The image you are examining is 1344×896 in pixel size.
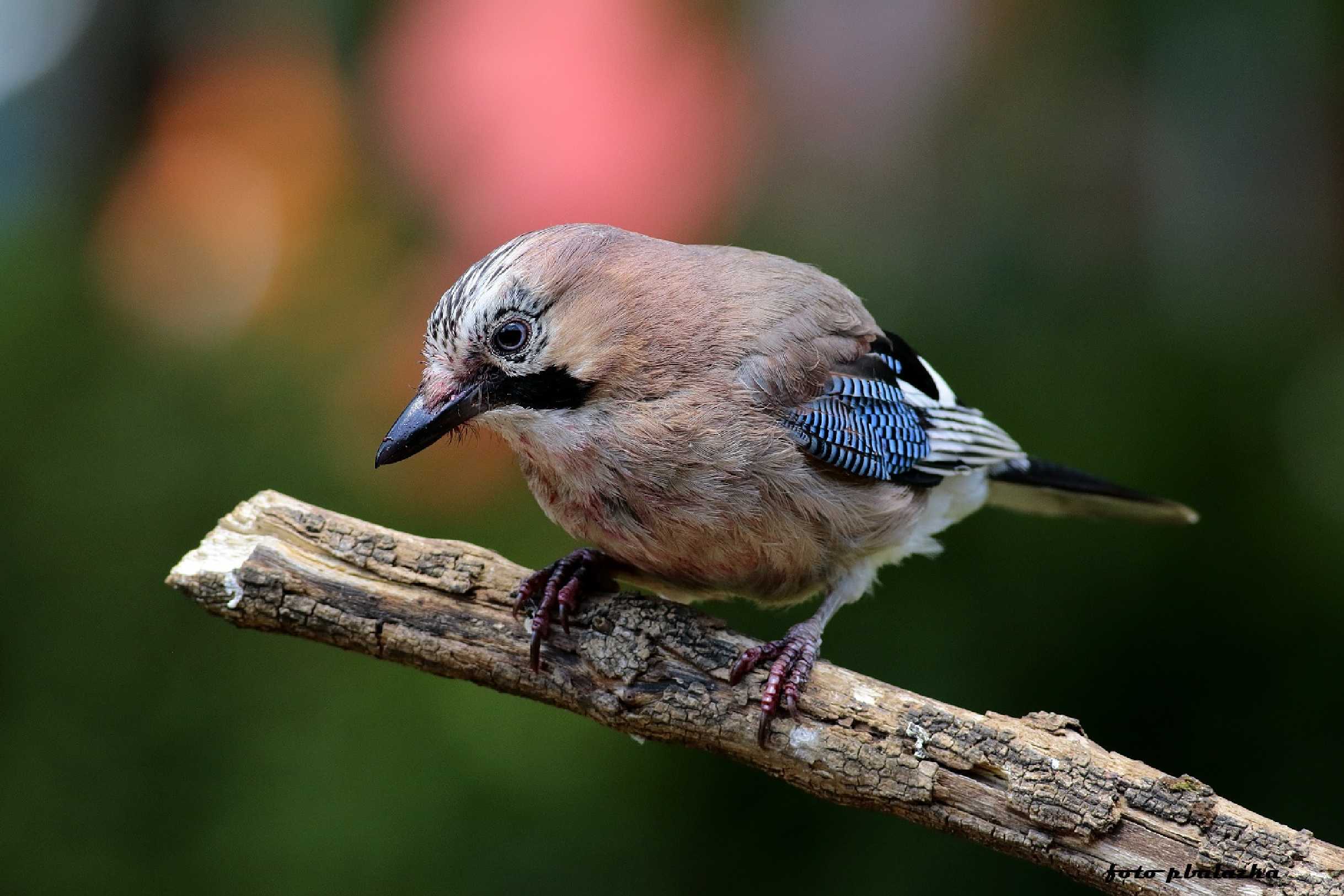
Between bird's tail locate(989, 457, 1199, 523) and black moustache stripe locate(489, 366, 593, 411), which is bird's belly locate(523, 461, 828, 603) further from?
bird's tail locate(989, 457, 1199, 523)

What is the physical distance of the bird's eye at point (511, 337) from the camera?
2.44 metres

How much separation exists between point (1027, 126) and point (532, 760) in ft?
11.3

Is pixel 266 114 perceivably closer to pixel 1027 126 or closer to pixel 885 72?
pixel 885 72

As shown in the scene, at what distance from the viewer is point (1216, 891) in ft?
6.66

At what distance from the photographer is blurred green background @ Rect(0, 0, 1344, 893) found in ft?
12.2

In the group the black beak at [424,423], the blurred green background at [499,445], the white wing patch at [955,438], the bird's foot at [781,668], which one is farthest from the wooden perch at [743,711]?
the blurred green background at [499,445]

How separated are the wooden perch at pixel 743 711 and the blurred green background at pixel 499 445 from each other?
123cm

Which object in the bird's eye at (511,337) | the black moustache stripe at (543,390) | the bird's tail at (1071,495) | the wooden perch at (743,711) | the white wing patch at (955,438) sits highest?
the bird's eye at (511,337)

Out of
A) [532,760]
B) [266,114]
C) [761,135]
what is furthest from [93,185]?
[532,760]

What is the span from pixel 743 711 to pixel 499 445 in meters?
2.04

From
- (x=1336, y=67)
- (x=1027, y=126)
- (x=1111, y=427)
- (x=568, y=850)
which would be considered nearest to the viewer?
(x=568, y=850)

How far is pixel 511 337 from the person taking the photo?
2.45 m

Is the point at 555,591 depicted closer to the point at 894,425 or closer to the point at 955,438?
the point at 894,425

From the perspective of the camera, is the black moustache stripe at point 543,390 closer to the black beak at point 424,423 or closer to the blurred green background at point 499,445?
the black beak at point 424,423
